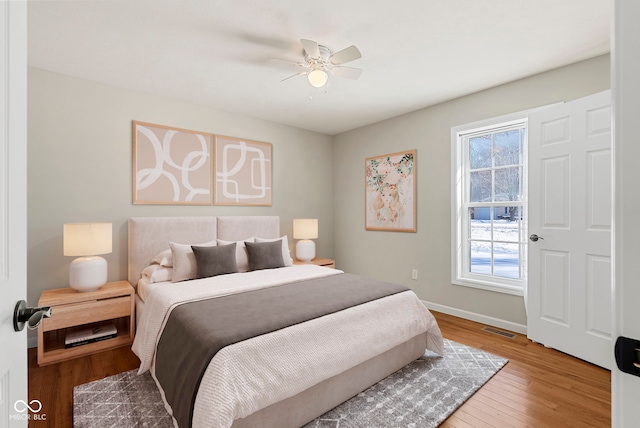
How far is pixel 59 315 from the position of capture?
8.46ft

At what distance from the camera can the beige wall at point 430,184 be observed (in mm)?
3043

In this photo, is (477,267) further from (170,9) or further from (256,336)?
(170,9)

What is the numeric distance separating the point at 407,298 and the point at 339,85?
2233 millimetres

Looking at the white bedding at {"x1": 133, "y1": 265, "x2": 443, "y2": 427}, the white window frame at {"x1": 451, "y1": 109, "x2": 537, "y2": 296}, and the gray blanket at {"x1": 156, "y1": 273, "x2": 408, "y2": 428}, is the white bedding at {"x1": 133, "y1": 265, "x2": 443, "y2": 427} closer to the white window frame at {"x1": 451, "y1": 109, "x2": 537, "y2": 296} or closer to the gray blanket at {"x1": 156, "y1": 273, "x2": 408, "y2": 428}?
the gray blanket at {"x1": 156, "y1": 273, "x2": 408, "y2": 428}

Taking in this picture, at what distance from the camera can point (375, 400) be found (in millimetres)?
2100

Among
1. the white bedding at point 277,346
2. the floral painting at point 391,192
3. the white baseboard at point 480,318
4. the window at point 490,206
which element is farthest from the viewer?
the floral painting at point 391,192

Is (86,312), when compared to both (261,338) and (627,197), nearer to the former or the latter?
(261,338)

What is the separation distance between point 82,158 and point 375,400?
3409 millimetres

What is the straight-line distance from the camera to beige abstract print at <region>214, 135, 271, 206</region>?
403 cm

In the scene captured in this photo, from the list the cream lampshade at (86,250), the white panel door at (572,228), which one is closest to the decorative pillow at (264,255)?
the cream lampshade at (86,250)

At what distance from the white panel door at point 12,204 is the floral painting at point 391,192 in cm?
389

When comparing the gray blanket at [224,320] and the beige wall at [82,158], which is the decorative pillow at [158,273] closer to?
the beige wall at [82,158]

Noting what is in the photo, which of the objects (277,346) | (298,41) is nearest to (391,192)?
(298,41)

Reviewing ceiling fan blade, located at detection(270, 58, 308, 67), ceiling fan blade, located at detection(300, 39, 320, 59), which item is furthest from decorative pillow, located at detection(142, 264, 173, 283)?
ceiling fan blade, located at detection(300, 39, 320, 59)
